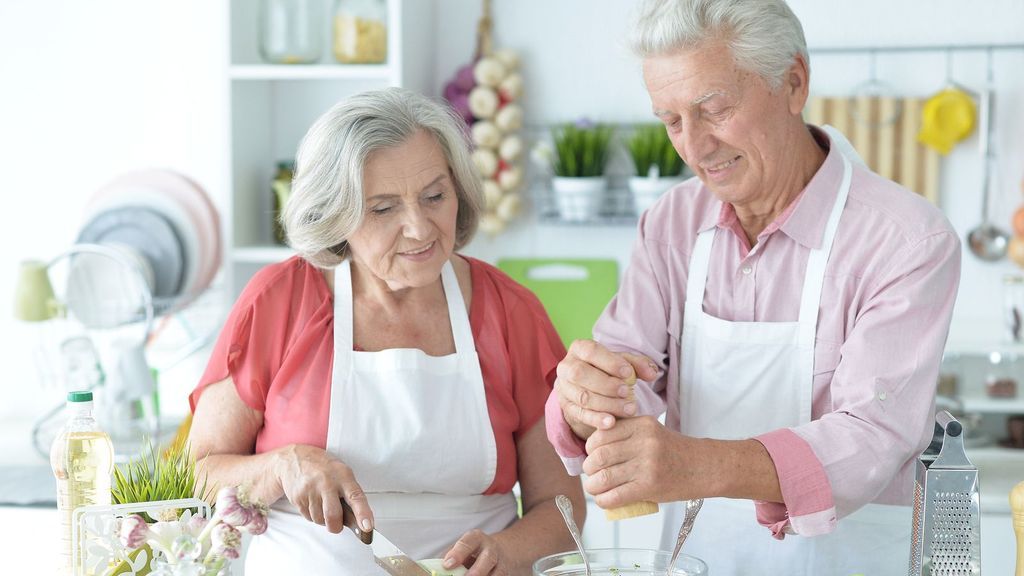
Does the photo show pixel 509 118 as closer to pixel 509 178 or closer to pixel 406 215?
pixel 509 178

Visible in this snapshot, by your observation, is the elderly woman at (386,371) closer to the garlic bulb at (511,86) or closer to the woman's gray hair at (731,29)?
the woman's gray hair at (731,29)

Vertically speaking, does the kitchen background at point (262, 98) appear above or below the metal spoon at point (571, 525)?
above

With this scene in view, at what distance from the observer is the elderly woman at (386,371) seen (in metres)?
1.61

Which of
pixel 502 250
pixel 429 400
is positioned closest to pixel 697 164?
pixel 429 400

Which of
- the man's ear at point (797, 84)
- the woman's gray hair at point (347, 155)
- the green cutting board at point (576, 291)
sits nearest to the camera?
the man's ear at point (797, 84)

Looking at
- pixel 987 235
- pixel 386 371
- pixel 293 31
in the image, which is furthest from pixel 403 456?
pixel 987 235

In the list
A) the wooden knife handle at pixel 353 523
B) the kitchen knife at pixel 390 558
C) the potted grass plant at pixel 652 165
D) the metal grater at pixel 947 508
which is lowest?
the kitchen knife at pixel 390 558

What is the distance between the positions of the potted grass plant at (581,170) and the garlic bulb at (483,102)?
0.18m

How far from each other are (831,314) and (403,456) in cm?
63

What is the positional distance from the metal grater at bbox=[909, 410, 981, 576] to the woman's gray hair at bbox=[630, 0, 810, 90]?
0.50 meters

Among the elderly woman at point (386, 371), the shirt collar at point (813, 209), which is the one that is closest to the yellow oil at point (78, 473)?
the elderly woman at point (386, 371)

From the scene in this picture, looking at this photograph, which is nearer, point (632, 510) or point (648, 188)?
point (632, 510)

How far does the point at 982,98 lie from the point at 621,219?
35.7 inches

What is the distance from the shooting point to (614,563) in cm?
130
